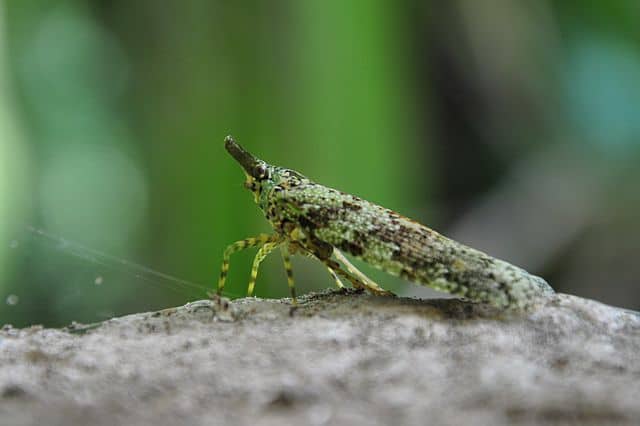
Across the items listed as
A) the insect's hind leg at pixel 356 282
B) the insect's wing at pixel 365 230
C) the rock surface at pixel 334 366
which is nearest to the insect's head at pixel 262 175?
the insect's wing at pixel 365 230

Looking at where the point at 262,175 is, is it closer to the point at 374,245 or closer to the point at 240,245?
the point at 240,245

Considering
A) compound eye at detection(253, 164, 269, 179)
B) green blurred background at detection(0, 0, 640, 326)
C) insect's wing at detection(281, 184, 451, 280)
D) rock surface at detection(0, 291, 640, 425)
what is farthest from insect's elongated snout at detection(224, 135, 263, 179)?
green blurred background at detection(0, 0, 640, 326)

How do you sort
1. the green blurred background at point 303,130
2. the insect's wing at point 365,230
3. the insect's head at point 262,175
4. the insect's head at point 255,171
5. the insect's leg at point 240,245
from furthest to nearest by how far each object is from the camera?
the green blurred background at point 303,130 < the insect's head at point 255,171 < the insect's head at point 262,175 < the insect's leg at point 240,245 < the insect's wing at point 365,230

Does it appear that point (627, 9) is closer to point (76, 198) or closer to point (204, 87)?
point (204, 87)

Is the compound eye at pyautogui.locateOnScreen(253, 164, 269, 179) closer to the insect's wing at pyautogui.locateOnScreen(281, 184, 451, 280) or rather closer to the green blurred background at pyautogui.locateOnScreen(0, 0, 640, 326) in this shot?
the insect's wing at pyautogui.locateOnScreen(281, 184, 451, 280)

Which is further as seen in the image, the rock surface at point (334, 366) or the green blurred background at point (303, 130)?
the green blurred background at point (303, 130)

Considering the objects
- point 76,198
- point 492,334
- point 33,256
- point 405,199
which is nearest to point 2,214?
point 33,256

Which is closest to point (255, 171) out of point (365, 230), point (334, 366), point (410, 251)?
point (365, 230)

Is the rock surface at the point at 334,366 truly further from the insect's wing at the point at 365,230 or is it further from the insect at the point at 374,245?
the insect's wing at the point at 365,230
